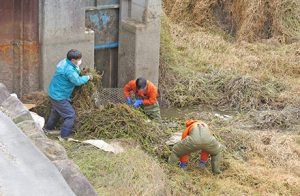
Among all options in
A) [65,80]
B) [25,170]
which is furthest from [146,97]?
[25,170]

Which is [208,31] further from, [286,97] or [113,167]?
[113,167]

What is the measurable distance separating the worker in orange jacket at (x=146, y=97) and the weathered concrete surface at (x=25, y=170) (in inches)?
180

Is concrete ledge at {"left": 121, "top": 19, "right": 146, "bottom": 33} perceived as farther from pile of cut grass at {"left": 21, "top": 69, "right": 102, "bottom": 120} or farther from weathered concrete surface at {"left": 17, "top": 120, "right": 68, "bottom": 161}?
weathered concrete surface at {"left": 17, "top": 120, "right": 68, "bottom": 161}

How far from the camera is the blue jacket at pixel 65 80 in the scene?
970 cm

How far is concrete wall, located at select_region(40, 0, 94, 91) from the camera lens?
10.8m

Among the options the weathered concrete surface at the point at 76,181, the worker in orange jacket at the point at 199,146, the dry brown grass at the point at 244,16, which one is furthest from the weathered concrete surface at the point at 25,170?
the dry brown grass at the point at 244,16

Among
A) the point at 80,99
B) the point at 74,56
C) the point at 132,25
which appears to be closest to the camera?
the point at 74,56

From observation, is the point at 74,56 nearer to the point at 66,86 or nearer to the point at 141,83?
the point at 66,86

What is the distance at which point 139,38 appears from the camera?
12211 millimetres

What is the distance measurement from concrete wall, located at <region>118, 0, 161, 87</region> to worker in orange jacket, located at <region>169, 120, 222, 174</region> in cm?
322

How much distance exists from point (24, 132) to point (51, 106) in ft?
13.3

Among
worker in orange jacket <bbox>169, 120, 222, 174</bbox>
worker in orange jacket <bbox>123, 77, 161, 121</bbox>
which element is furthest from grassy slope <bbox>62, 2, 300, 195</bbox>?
worker in orange jacket <bbox>123, 77, 161, 121</bbox>

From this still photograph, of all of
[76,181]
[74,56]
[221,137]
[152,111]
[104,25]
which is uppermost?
[104,25]

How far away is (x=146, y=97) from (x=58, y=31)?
183cm
